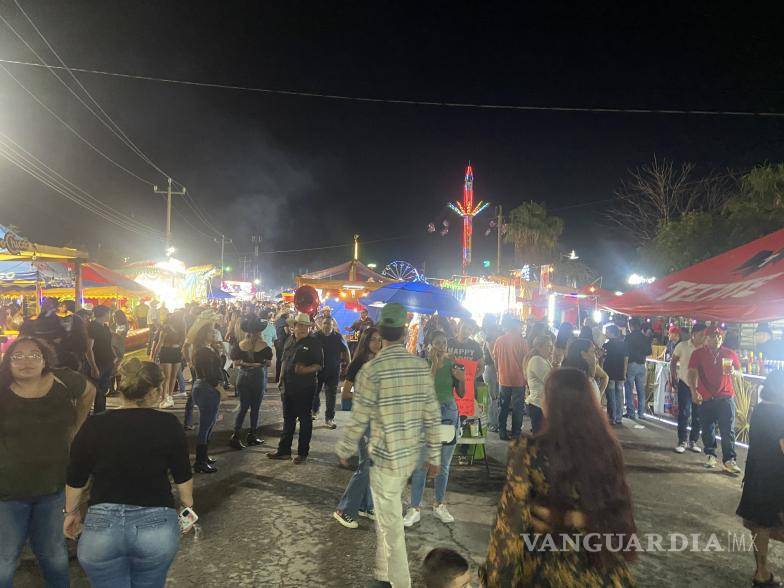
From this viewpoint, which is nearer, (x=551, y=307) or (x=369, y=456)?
(x=369, y=456)

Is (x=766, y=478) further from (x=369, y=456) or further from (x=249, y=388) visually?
(x=249, y=388)

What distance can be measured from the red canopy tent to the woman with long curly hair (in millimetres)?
3281

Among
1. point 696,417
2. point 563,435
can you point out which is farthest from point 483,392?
point 563,435

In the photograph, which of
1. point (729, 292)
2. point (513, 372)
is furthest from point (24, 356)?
point (513, 372)

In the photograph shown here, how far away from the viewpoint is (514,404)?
27.6ft

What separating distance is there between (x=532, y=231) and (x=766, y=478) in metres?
31.4

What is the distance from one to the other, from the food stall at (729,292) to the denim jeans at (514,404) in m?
2.03

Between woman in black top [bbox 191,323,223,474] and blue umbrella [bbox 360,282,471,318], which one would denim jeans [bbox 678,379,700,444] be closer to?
blue umbrella [bbox 360,282,471,318]

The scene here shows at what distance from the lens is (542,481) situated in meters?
2.23

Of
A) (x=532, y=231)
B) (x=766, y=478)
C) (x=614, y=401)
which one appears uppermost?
(x=532, y=231)

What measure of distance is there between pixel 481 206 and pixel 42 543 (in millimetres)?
44261

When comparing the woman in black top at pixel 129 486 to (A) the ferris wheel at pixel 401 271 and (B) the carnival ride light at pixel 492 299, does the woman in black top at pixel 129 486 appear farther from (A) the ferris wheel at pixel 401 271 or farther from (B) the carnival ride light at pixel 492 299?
(A) the ferris wheel at pixel 401 271

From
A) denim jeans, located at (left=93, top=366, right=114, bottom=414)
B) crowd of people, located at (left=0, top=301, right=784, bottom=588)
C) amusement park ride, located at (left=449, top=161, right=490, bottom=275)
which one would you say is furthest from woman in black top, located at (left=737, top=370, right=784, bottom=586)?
amusement park ride, located at (left=449, top=161, right=490, bottom=275)

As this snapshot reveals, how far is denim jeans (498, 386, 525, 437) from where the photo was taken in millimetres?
8383
